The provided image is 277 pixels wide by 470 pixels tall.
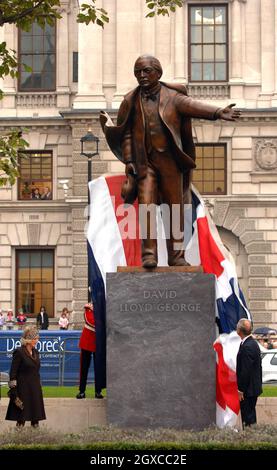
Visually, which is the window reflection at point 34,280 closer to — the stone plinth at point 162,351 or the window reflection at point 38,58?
the window reflection at point 38,58

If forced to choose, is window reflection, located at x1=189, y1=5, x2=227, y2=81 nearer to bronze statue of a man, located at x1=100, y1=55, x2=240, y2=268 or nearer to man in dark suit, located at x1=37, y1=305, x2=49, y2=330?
man in dark suit, located at x1=37, y1=305, x2=49, y2=330

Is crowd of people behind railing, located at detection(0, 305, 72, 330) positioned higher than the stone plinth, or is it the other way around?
the stone plinth

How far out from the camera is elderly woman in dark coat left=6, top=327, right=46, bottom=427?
63.7ft

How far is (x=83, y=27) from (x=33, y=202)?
283 inches

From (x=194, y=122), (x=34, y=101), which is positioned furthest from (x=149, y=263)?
(x=34, y=101)

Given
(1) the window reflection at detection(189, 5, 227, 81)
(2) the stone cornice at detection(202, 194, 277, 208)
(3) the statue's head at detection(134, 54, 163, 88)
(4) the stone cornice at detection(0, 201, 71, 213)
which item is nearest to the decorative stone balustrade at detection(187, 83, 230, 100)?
(1) the window reflection at detection(189, 5, 227, 81)

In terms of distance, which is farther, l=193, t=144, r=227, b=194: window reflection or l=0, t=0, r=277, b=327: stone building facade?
l=193, t=144, r=227, b=194: window reflection

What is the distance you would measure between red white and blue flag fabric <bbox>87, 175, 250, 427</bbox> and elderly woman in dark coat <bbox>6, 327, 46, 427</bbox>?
97 cm

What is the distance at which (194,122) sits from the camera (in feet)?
182

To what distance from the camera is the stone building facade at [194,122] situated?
180 ft

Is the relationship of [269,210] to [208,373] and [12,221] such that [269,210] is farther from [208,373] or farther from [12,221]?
[208,373]

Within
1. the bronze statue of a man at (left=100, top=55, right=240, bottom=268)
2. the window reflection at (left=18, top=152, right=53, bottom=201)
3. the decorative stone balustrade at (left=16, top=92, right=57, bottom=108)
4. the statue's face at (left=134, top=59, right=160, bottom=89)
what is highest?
the decorative stone balustrade at (left=16, top=92, right=57, bottom=108)

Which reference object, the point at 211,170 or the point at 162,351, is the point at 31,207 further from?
the point at 162,351

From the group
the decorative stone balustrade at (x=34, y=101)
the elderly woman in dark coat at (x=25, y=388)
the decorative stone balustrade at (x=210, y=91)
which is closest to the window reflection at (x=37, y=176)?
the decorative stone balustrade at (x=34, y=101)
